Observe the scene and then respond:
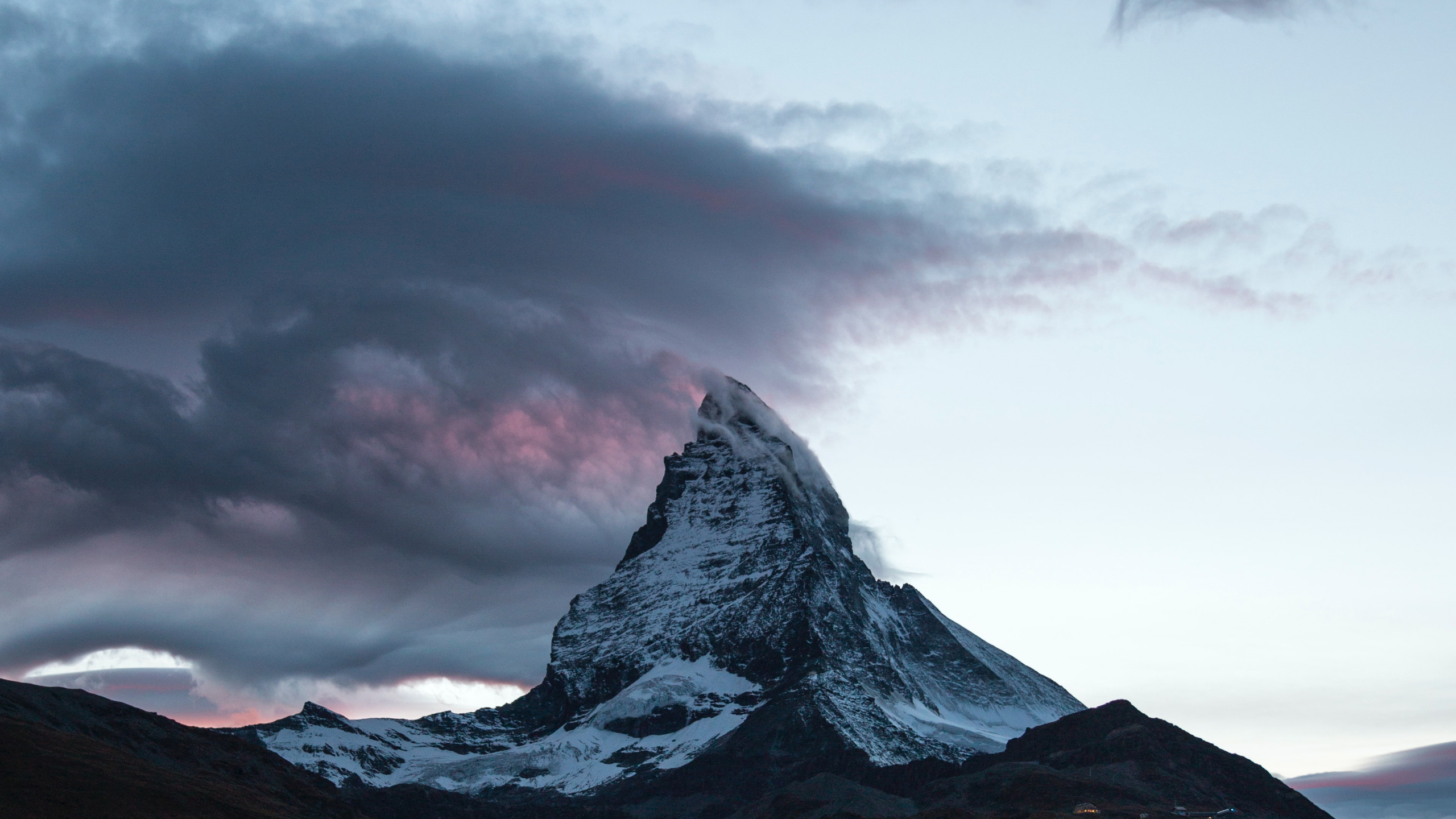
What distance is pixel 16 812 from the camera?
19412 centimetres
